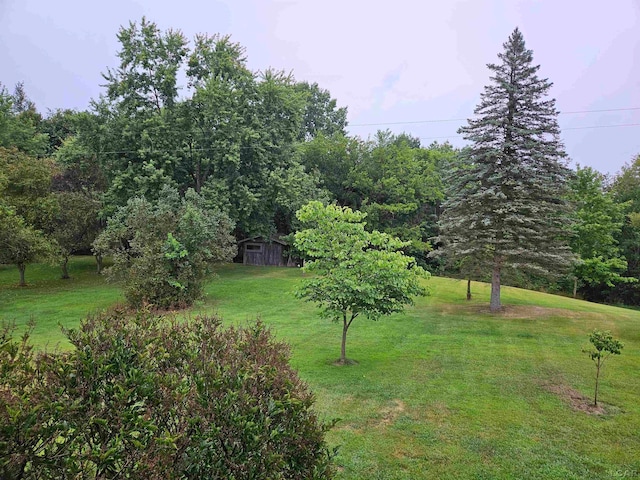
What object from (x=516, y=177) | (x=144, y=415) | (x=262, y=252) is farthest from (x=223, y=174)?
(x=144, y=415)

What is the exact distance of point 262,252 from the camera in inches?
1159

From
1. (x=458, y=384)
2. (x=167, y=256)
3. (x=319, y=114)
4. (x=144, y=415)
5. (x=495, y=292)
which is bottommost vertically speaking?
(x=458, y=384)

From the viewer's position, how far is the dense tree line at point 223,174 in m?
16.4

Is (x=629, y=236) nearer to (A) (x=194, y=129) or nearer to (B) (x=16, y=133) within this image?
(A) (x=194, y=129)

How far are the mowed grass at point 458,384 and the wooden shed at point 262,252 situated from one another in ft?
35.0

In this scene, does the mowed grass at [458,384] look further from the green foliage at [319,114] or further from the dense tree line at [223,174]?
the green foliage at [319,114]

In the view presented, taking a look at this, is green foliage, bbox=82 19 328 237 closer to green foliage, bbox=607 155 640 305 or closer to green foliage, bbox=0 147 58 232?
green foliage, bbox=0 147 58 232

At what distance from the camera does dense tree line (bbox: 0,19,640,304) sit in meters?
16.4

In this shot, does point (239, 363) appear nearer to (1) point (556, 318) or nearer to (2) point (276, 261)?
(1) point (556, 318)

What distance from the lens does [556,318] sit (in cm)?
1587

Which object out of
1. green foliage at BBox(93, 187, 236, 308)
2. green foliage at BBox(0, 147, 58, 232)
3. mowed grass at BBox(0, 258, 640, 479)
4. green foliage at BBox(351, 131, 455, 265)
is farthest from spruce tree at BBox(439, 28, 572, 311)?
green foliage at BBox(0, 147, 58, 232)

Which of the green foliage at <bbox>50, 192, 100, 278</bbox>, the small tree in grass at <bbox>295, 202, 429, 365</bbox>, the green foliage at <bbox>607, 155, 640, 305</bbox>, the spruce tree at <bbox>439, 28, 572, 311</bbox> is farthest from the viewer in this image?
the green foliage at <bbox>607, 155, 640, 305</bbox>

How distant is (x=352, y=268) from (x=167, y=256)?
945 cm

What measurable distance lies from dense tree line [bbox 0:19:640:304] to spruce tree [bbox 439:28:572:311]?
0.07m
